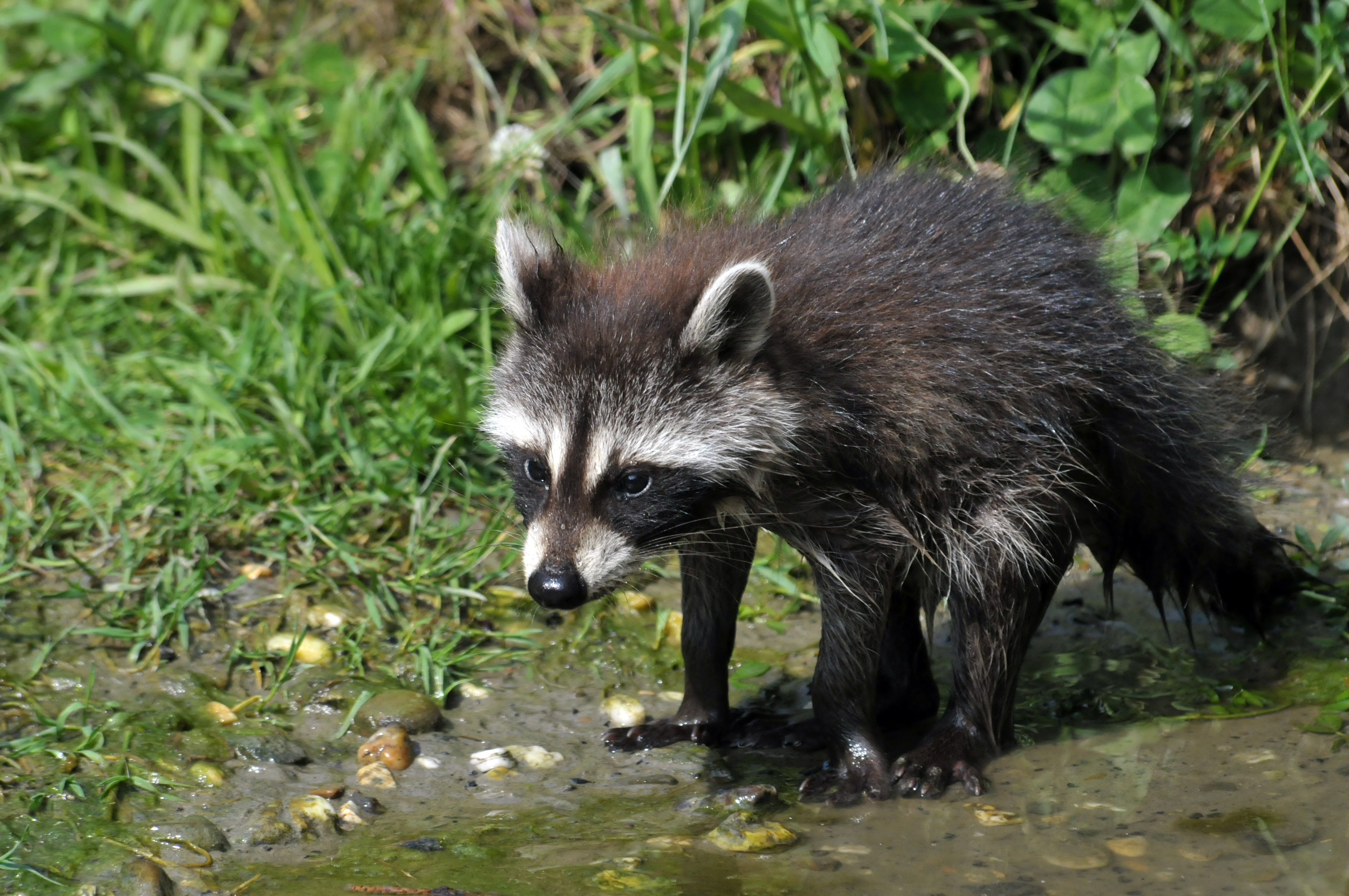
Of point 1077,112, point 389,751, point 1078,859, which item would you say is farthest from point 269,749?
point 1077,112

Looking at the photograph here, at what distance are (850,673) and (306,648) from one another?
177cm

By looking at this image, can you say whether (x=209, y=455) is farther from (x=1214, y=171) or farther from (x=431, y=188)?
(x=1214, y=171)

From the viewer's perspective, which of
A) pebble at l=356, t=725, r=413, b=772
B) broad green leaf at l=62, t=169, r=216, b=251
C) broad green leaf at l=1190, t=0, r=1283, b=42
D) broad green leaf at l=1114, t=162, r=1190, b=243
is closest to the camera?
pebble at l=356, t=725, r=413, b=772

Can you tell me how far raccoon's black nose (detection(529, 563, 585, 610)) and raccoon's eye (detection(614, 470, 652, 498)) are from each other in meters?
0.26

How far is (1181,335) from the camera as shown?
460cm

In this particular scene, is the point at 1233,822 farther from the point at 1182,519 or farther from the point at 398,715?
the point at 398,715

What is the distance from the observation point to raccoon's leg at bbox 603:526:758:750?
4043mm

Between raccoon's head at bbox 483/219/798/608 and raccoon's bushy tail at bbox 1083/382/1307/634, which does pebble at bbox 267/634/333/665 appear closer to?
raccoon's head at bbox 483/219/798/608

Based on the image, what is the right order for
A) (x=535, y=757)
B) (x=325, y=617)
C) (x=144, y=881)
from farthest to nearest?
(x=325, y=617)
(x=535, y=757)
(x=144, y=881)

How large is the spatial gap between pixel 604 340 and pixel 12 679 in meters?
2.09

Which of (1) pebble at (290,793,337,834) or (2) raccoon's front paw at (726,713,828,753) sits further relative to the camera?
(2) raccoon's front paw at (726,713,828,753)

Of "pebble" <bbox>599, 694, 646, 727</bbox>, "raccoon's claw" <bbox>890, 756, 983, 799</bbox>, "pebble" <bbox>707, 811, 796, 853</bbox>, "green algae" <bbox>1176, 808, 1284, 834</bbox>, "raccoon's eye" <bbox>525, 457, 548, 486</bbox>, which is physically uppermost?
"raccoon's eye" <bbox>525, 457, 548, 486</bbox>

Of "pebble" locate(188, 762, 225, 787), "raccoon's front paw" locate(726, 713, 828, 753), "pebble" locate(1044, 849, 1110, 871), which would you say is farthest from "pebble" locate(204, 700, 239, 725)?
"pebble" locate(1044, 849, 1110, 871)

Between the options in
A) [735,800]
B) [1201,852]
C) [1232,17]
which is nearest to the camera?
[1201,852]
